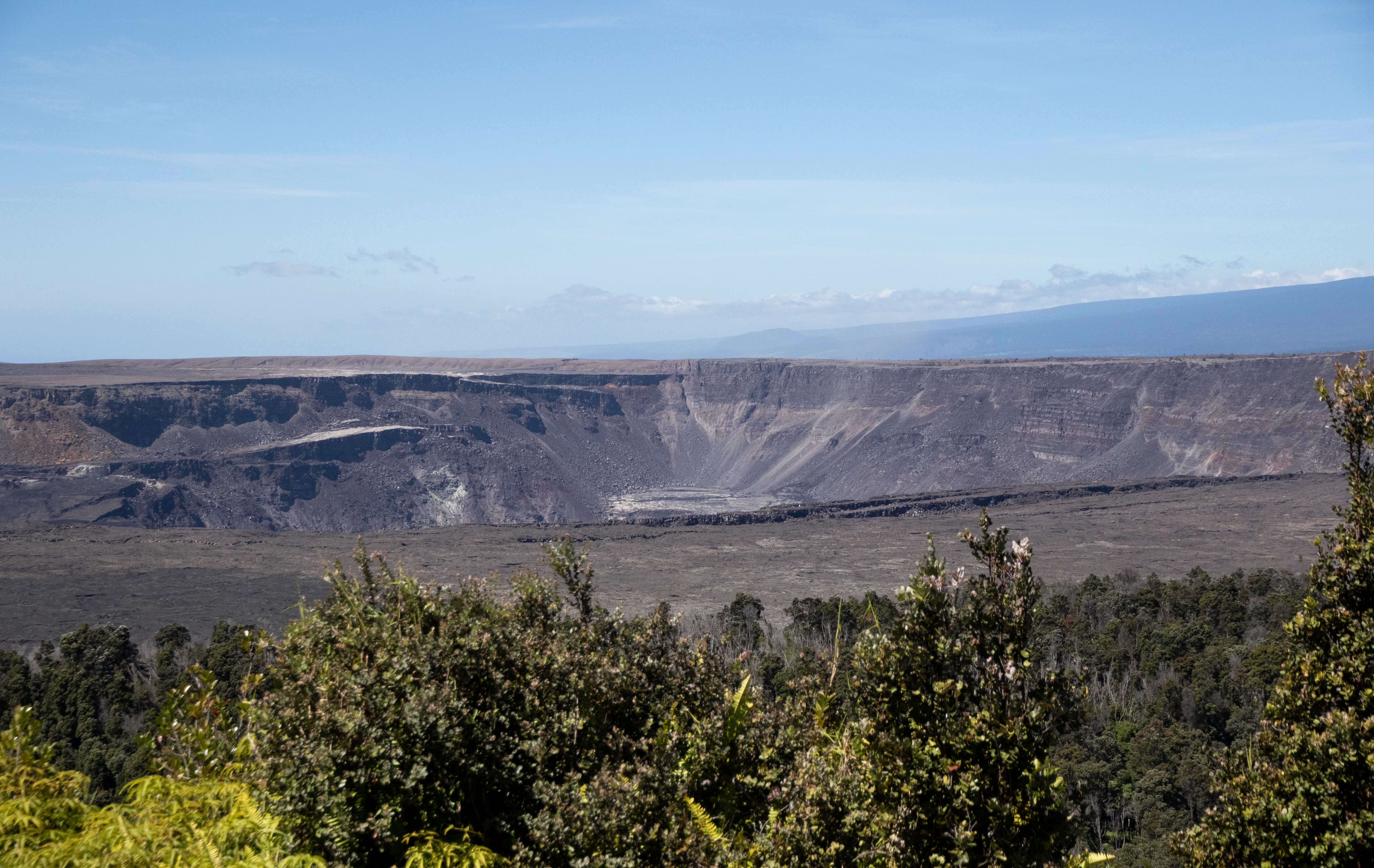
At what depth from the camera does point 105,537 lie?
62.4 m

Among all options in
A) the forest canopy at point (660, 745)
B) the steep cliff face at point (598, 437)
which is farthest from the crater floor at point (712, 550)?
the forest canopy at point (660, 745)

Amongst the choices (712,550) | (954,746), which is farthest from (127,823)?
(712,550)

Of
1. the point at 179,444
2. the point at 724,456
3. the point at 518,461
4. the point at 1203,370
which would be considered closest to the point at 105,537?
the point at 179,444

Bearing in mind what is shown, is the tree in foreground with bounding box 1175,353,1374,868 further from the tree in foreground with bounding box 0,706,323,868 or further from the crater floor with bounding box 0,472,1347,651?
the crater floor with bounding box 0,472,1347,651

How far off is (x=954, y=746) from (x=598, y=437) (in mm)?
97893

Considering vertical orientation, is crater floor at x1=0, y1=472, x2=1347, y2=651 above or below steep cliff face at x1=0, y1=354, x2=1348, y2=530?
below

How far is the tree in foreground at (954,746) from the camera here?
15.1ft

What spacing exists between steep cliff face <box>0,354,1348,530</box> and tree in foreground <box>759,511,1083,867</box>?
79753 mm

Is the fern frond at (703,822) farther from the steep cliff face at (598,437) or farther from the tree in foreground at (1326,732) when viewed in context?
the steep cliff face at (598,437)

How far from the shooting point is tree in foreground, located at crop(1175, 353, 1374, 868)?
6027 millimetres

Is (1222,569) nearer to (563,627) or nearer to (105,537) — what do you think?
(563,627)

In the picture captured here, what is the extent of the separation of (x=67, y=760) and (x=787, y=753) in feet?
89.8

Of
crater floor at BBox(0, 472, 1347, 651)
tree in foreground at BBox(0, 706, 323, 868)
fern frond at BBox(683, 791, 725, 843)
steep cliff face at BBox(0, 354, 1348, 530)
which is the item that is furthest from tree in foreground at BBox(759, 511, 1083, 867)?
steep cliff face at BBox(0, 354, 1348, 530)

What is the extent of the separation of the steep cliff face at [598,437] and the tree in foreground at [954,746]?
7975 centimetres
